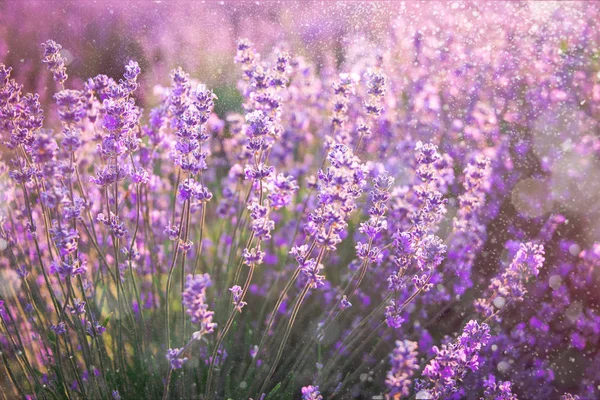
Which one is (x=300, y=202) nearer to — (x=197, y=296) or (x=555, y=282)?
(x=555, y=282)

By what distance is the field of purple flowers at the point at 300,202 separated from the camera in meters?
1.66

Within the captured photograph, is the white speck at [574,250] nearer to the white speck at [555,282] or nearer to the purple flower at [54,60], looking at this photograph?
the white speck at [555,282]

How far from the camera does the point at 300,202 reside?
3260mm

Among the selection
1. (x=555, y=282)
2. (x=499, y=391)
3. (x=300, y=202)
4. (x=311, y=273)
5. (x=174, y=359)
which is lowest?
(x=174, y=359)

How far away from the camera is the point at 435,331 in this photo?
9.64ft

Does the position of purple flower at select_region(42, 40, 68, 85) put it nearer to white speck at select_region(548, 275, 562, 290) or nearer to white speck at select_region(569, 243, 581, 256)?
white speck at select_region(548, 275, 562, 290)

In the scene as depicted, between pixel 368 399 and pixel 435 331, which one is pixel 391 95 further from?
pixel 368 399

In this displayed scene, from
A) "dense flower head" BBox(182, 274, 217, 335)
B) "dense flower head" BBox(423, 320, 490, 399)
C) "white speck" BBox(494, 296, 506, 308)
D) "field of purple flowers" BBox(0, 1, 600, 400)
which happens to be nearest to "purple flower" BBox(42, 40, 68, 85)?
"field of purple flowers" BBox(0, 1, 600, 400)

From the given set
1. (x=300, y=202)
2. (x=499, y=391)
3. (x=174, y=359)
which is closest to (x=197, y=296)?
(x=174, y=359)

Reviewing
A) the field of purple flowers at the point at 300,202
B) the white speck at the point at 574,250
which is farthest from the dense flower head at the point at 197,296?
the white speck at the point at 574,250

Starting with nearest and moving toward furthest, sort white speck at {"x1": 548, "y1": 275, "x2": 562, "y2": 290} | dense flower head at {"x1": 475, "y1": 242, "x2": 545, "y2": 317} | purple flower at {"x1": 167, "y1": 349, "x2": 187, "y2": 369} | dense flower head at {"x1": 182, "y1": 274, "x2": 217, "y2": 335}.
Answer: dense flower head at {"x1": 182, "y1": 274, "x2": 217, "y2": 335}, purple flower at {"x1": 167, "y1": 349, "x2": 187, "y2": 369}, dense flower head at {"x1": 475, "y1": 242, "x2": 545, "y2": 317}, white speck at {"x1": 548, "y1": 275, "x2": 562, "y2": 290}

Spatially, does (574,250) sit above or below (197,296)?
above

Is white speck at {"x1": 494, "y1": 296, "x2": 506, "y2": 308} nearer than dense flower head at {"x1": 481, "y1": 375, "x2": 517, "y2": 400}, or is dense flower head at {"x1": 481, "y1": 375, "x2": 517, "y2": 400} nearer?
dense flower head at {"x1": 481, "y1": 375, "x2": 517, "y2": 400}

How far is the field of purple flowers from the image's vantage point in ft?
5.45
